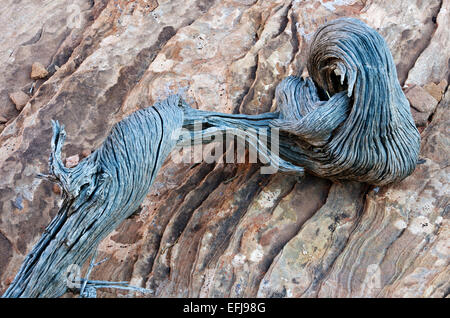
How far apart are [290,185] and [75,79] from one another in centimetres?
132

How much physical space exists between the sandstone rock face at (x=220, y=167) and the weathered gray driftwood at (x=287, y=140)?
19cm

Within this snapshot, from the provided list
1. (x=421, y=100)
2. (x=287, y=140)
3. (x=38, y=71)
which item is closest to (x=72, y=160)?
(x=38, y=71)

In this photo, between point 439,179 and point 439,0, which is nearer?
point 439,179

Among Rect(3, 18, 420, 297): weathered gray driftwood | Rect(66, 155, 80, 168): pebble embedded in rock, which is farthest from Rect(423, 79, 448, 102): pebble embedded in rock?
Rect(66, 155, 80, 168): pebble embedded in rock

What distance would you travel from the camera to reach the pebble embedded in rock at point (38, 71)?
10.6ft

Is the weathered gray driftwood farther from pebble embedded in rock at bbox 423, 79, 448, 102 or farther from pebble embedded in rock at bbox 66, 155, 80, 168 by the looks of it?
pebble embedded in rock at bbox 66, 155, 80, 168

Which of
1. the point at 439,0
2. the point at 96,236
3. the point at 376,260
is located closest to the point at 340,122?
the point at 376,260

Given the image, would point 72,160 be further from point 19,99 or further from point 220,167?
point 220,167

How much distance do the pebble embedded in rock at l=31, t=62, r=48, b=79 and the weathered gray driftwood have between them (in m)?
1.11

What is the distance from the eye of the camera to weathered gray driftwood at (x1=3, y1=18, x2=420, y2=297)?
2.09 meters

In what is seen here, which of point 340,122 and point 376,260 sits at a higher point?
point 340,122

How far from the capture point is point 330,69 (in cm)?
249

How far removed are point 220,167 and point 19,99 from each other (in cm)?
127
